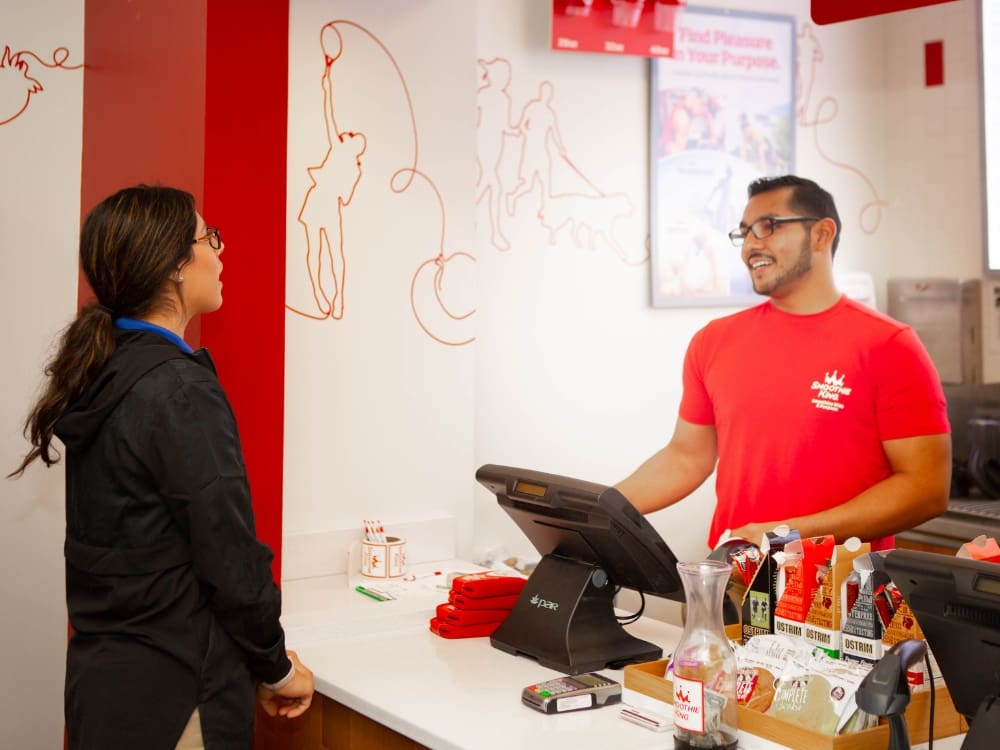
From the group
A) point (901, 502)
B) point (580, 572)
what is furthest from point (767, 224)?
point (580, 572)

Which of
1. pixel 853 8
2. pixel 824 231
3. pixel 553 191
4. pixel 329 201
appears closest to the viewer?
pixel 853 8

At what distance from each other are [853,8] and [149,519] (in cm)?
199

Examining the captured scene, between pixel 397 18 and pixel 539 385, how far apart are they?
4.24 feet

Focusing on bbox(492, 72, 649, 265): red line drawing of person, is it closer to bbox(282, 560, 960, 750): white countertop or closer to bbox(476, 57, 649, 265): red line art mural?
bbox(476, 57, 649, 265): red line art mural

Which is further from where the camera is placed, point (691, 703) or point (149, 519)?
point (149, 519)

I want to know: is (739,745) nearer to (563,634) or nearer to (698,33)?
(563,634)

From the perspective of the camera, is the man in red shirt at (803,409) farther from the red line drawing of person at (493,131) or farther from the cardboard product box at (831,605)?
the red line drawing of person at (493,131)

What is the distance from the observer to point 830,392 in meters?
2.82

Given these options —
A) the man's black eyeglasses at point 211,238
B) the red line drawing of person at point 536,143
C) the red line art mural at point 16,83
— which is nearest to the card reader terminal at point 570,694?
the man's black eyeglasses at point 211,238

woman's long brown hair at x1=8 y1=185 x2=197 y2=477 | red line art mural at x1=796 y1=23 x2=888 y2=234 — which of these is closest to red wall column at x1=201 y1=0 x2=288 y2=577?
woman's long brown hair at x1=8 y1=185 x2=197 y2=477

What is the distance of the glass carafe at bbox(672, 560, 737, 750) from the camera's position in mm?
1623

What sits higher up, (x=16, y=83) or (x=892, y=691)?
(x=16, y=83)

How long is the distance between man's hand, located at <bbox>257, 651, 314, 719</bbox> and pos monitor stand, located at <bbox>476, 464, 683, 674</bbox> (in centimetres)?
42

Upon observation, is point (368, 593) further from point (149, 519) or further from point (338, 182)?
point (338, 182)
